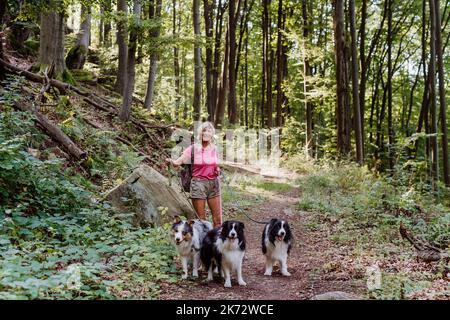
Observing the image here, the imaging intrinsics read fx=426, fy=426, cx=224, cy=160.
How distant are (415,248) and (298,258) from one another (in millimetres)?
2109

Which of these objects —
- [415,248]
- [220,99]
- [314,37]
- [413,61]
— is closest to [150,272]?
[415,248]

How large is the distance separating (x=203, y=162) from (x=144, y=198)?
1.59 meters

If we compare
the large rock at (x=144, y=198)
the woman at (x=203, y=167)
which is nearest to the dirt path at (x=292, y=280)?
the woman at (x=203, y=167)

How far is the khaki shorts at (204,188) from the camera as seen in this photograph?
7711 mm

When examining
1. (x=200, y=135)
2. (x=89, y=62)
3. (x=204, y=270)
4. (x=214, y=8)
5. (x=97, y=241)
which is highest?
(x=214, y=8)

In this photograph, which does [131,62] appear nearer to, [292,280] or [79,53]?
[79,53]

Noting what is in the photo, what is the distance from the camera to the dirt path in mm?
5930

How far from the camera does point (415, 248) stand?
24.9ft

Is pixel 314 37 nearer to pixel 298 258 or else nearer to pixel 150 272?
pixel 298 258

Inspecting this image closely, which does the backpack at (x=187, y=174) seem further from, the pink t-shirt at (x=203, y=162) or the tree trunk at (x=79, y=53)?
the tree trunk at (x=79, y=53)

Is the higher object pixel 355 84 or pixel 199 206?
pixel 355 84

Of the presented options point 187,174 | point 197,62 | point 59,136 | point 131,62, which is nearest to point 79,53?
point 197,62

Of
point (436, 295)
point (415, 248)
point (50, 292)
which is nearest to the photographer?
point (50, 292)

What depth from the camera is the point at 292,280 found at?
682 cm
